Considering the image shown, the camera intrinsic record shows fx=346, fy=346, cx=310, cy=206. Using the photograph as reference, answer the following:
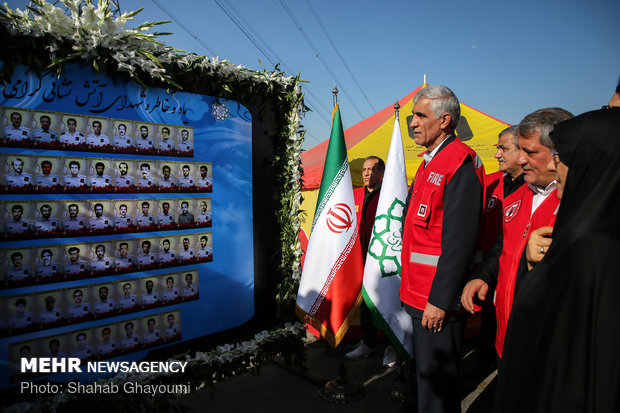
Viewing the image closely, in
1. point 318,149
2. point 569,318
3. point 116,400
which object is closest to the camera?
point 569,318

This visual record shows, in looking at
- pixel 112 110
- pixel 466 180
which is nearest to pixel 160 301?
pixel 112 110

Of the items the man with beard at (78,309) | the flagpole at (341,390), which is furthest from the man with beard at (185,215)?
the flagpole at (341,390)

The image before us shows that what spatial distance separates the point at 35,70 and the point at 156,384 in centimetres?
221

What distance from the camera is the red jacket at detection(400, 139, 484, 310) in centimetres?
216

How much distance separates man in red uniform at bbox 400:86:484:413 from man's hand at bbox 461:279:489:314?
0.05m

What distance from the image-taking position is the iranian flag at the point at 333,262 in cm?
317

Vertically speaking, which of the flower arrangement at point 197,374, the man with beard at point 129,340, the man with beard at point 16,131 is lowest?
the flower arrangement at point 197,374

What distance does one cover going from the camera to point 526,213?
2.03 m

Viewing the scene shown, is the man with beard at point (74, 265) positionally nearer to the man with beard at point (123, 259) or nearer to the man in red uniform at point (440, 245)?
the man with beard at point (123, 259)

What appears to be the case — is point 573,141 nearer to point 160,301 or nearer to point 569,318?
point 569,318

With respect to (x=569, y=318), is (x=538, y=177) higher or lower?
higher

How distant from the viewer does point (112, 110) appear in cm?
239

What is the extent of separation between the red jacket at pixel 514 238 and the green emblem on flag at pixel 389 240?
106cm

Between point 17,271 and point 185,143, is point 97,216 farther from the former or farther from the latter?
point 185,143
